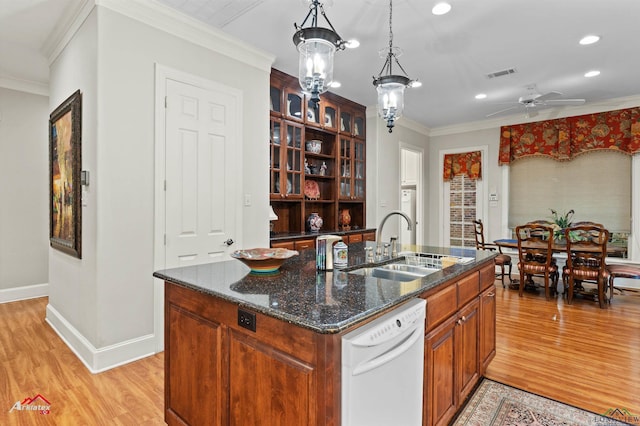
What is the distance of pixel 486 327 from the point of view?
2.39m

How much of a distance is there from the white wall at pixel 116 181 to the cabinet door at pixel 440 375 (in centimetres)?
231

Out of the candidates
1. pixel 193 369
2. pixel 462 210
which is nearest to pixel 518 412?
pixel 193 369

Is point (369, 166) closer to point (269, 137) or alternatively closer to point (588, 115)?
point (269, 137)

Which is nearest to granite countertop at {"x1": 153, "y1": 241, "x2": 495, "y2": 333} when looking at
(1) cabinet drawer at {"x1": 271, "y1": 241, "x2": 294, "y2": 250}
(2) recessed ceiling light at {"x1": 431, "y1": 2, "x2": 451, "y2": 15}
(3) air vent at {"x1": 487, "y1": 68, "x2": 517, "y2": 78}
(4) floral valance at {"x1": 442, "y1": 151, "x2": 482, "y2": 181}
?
(1) cabinet drawer at {"x1": 271, "y1": 241, "x2": 294, "y2": 250}

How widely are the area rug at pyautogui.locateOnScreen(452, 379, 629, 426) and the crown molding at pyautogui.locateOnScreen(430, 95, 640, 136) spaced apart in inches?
204

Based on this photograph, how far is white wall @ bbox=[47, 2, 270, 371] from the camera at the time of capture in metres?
2.61

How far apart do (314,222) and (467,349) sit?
302cm

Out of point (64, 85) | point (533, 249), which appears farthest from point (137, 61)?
point (533, 249)

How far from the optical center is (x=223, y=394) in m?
1.43

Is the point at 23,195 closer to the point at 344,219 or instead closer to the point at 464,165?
the point at 344,219

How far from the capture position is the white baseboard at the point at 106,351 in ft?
8.50

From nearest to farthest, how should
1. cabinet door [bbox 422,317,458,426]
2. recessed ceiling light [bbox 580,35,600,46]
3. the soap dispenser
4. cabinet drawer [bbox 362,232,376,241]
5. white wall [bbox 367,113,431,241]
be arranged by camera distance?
cabinet door [bbox 422,317,458,426] < the soap dispenser < recessed ceiling light [bbox 580,35,600,46] < cabinet drawer [bbox 362,232,376,241] < white wall [bbox 367,113,431,241]

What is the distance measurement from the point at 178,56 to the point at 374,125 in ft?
11.1

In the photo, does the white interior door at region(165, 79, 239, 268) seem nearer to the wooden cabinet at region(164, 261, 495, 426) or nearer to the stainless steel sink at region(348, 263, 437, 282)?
the wooden cabinet at region(164, 261, 495, 426)
